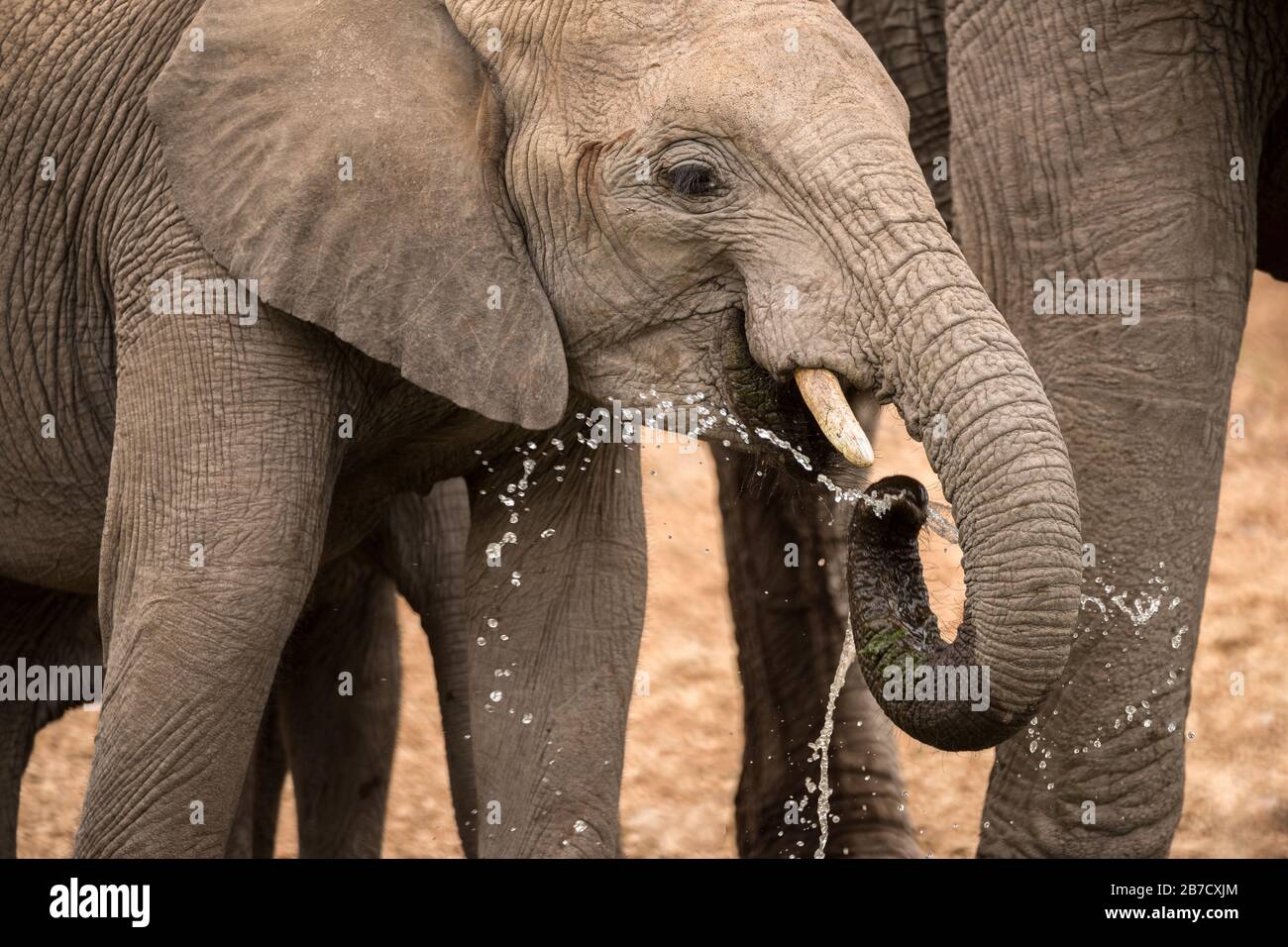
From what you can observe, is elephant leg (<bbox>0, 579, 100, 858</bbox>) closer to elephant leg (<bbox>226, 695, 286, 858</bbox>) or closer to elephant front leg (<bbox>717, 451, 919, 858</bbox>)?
elephant leg (<bbox>226, 695, 286, 858</bbox>)

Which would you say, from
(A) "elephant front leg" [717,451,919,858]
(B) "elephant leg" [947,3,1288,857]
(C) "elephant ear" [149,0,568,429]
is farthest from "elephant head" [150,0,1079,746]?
(A) "elephant front leg" [717,451,919,858]

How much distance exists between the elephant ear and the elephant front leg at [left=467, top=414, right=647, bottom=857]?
1.70 ft

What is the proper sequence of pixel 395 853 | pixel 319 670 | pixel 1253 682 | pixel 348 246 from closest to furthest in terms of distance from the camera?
pixel 348 246 < pixel 319 670 < pixel 395 853 < pixel 1253 682

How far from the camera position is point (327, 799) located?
607 cm

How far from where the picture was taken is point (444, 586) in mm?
5730

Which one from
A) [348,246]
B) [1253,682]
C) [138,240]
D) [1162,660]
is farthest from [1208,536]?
[1253,682]

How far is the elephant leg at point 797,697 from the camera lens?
20.2ft

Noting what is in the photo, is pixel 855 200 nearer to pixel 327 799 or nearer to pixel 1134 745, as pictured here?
pixel 1134 745

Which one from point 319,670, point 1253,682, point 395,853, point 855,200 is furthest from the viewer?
point 1253,682

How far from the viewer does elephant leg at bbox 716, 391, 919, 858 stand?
242 inches

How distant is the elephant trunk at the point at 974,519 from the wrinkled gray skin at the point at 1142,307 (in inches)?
36.5

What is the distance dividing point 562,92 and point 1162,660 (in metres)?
1.63

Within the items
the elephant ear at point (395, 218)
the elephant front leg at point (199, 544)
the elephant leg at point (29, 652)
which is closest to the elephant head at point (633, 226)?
the elephant ear at point (395, 218)

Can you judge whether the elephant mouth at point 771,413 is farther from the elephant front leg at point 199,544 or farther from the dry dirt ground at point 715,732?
the dry dirt ground at point 715,732
